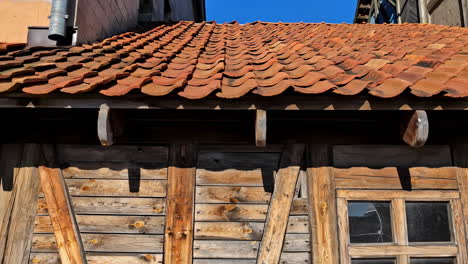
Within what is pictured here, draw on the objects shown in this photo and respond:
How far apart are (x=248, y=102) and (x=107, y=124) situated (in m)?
1.00

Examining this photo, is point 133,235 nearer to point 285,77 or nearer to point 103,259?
point 103,259

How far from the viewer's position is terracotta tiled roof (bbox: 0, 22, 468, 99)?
7.48 ft

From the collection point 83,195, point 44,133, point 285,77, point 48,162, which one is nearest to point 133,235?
point 83,195

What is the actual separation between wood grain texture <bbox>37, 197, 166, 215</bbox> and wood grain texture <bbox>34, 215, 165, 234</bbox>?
0.04 meters

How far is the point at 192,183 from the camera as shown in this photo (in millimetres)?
2740

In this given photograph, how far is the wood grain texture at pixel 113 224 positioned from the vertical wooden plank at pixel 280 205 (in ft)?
2.90

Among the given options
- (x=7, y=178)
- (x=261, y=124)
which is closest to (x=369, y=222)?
(x=261, y=124)

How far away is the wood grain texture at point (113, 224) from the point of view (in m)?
2.69

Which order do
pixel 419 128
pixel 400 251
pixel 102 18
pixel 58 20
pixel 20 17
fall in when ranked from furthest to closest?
pixel 102 18, pixel 20 17, pixel 58 20, pixel 400 251, pixel 419 128

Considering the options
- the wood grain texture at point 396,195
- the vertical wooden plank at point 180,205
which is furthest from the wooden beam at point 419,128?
the vertical wooden plank at point 180,205

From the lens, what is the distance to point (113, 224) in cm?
271

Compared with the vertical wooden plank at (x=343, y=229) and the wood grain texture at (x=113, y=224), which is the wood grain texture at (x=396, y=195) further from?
the wood grain texture at (x=113, y=224)

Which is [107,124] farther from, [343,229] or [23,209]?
[343,229]

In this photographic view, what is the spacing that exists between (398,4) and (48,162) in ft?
29.4
